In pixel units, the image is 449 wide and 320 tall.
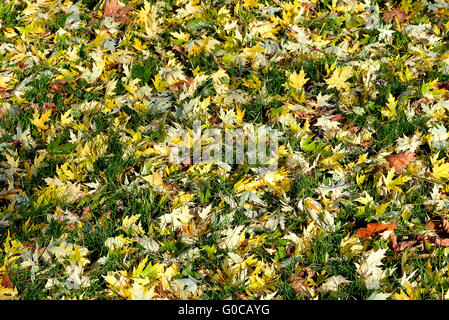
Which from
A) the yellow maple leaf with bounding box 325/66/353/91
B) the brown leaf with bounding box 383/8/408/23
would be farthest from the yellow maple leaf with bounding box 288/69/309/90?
the brown leaf with bounding box 383/8/408/23

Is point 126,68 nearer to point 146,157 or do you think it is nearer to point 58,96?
point 58,96

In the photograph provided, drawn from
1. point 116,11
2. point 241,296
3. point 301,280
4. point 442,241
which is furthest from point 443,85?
point 116,11

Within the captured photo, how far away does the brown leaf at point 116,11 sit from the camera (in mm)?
3697

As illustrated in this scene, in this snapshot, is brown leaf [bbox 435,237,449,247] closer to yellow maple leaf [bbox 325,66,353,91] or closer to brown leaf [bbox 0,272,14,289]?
yellow maple leaf [bbox 325,66,353,91]

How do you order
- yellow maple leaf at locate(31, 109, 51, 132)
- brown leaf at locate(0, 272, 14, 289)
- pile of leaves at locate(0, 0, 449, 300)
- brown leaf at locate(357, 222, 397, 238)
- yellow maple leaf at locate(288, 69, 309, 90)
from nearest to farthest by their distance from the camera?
brown leaf at locate(0, 272, 14, 289) → pile of leaves at locate(0, 0, 449, 300) → brown leaf at locate(357, 222, 397, 238) → yellow maple leaf at locate(31, 109, 51, 132) → yellow maple leaf at locate(288, 69, 309, 90)

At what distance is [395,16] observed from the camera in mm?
3770

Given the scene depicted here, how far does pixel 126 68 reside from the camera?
10.9 feet

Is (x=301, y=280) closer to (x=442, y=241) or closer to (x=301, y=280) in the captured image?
(x=301, y=280)

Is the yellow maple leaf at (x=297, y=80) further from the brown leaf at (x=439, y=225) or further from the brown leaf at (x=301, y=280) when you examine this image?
the brown leaf at (x=301, y=280)

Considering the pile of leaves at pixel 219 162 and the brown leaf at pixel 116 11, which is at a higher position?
the brown leaf at pixel 116 11

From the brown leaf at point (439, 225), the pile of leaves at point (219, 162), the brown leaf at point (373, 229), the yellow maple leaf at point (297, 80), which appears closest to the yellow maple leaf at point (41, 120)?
the pile of leaves at point (219, 162)

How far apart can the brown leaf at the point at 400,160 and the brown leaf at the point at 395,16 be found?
1332mm

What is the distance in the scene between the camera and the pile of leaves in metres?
2.34
